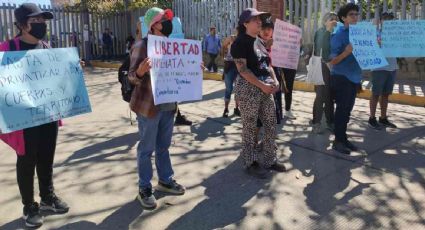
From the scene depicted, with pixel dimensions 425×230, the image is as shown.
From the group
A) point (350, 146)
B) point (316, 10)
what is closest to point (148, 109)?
point (350, 146)

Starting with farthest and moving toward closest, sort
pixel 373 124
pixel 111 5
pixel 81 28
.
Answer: pixel 111 5
pixel 81 28
pixel 373 124

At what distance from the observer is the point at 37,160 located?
3.90m

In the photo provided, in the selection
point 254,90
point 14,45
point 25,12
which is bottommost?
point 254,90

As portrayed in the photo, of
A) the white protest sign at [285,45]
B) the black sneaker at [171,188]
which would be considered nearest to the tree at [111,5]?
the white protest sign at [285,45]

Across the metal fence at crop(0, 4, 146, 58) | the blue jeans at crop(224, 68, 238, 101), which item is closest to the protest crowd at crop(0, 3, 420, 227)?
the blue jeans at crop(224, 68, 238, 101)

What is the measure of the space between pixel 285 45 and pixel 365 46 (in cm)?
141

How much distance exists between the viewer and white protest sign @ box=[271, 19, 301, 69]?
6.62 metres

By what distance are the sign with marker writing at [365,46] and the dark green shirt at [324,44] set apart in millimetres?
648

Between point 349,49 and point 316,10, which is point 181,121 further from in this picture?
point 316,10

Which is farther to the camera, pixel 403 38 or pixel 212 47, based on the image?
pixel 212 47

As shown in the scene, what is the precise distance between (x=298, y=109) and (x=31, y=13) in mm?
6039

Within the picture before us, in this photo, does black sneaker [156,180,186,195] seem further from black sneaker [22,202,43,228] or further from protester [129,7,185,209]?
black sneaker [22,202,43,228]

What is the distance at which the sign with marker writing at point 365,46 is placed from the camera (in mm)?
5434

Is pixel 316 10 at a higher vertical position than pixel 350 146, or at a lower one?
higher
